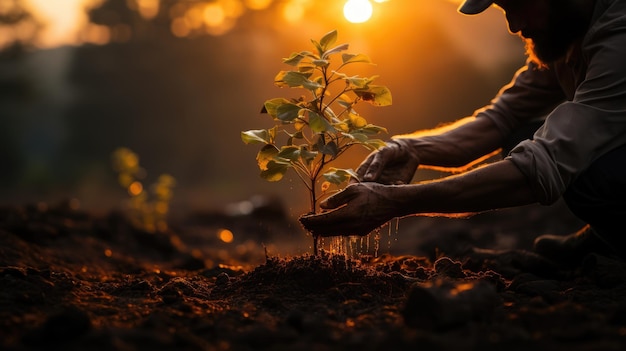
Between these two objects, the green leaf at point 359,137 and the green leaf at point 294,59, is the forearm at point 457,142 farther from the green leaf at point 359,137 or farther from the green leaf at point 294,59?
the green leaf at point 294,59

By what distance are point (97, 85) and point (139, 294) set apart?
1815 centimetres

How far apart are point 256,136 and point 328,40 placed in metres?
0.52

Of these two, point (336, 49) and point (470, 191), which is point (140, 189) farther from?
point (470, 191)

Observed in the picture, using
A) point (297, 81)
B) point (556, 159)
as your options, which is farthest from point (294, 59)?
point (556, 159)

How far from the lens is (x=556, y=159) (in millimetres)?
2557

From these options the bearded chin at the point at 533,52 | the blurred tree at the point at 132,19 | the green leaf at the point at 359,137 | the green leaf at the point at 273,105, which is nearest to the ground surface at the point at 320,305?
the green leaf at the point at 359,137

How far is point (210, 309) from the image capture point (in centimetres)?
234

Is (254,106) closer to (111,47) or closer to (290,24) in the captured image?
(290,24)

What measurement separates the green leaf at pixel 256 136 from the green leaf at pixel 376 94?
424 mm

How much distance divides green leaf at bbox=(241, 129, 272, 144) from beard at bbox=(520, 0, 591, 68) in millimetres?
1306

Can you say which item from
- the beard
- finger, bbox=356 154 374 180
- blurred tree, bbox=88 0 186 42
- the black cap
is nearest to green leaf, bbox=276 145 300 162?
finger, bbox=356 154 374 180

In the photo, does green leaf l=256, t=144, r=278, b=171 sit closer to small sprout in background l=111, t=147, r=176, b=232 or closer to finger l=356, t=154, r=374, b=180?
finger l=356, t=154, r=374, b=180

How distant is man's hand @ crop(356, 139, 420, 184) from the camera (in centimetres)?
294

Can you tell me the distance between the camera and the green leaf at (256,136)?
8.41 ft
